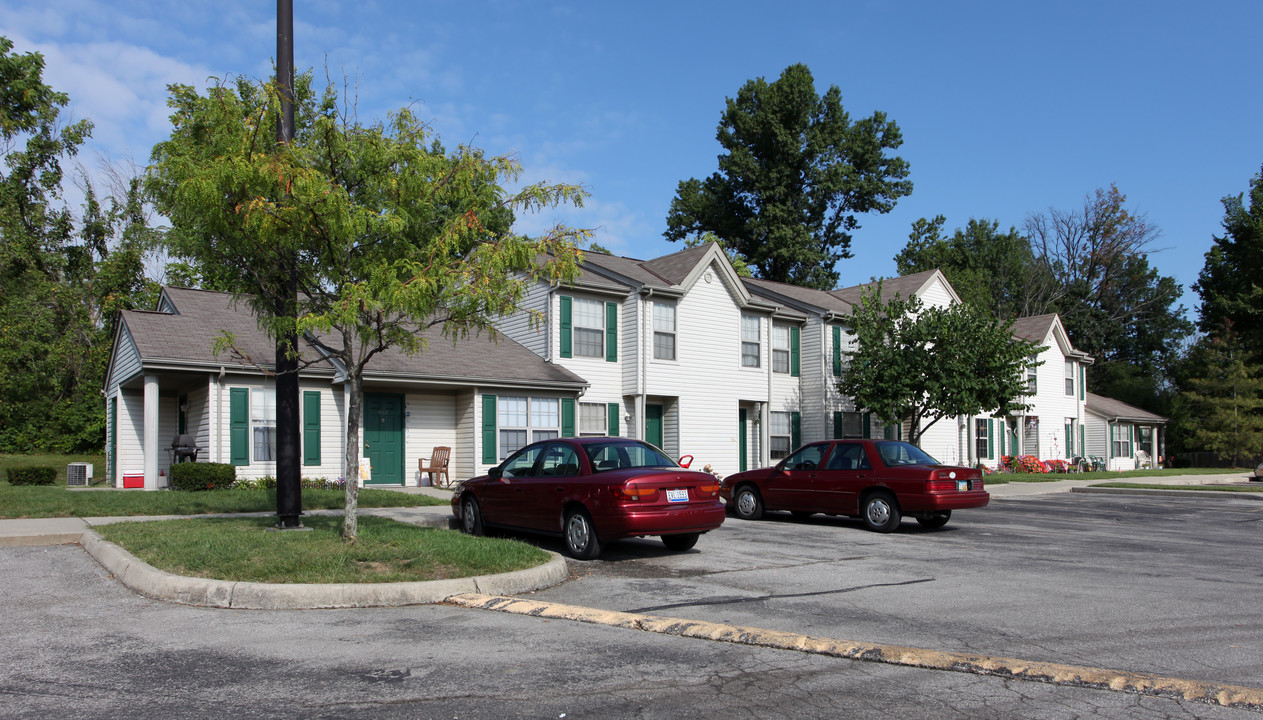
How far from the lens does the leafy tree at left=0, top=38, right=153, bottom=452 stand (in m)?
34.5

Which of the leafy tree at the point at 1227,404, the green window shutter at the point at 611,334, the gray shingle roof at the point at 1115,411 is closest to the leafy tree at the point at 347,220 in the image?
the green window shutter at the point at 611,334

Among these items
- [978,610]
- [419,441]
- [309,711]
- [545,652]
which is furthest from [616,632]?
[419,441]

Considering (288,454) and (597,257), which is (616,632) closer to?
(288,454)

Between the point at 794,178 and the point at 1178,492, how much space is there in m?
30.2

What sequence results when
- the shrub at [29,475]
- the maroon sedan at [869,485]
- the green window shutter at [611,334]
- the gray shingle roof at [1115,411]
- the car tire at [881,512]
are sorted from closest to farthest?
1. the maroon sedan at [869,485]
2. the car tire at [881,512]
3. the shrub at [29,475]
4. the green window shutter at [611,334]
5. the gray shingle roof at [1115,411]

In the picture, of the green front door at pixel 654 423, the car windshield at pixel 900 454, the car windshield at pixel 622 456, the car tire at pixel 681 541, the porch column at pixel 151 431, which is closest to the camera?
the car windshield at pixel 622 456

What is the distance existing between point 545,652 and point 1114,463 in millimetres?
44400

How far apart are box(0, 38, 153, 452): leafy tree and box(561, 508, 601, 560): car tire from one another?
1200 inches

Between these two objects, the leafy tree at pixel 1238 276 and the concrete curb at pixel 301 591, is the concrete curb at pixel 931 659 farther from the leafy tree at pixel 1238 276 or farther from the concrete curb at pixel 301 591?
the leafy tree at pixel 1238 276

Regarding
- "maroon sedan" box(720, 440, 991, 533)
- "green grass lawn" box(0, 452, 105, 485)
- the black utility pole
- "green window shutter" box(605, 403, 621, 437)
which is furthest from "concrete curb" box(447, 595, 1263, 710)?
"green grass lawn" box(0, 452, 105, 485)

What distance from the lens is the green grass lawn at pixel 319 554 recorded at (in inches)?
327

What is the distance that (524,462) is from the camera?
12.0 metres

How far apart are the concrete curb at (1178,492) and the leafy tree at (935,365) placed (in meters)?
3.29

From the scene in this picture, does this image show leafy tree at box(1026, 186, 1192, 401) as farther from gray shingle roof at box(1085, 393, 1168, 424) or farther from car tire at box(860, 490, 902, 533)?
car tire at box(860, 490, 902, 533)
